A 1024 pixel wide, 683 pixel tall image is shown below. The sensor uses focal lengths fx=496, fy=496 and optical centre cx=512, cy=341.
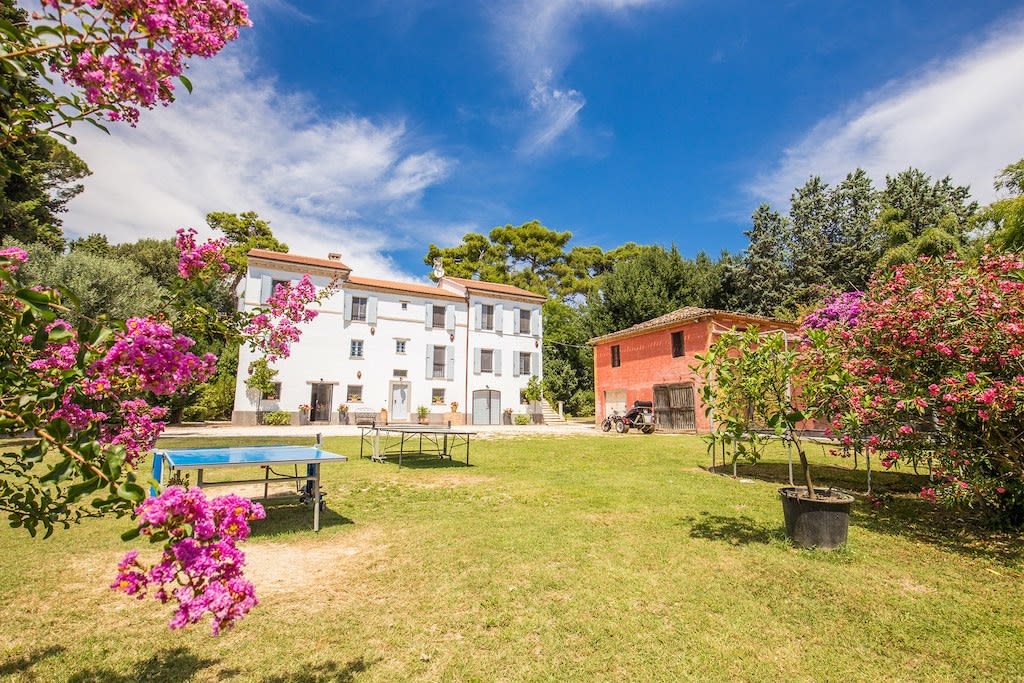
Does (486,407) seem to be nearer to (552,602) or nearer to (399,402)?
(399,402)

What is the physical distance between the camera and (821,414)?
6.58 m

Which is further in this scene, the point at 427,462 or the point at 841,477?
the point at 427,462

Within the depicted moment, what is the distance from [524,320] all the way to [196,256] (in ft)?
102

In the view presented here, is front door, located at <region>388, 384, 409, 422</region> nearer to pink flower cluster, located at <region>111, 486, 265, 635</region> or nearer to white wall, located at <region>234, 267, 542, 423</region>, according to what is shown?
white wall, located at <region>234, 267, 542, 423</region>

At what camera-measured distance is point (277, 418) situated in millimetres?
26109

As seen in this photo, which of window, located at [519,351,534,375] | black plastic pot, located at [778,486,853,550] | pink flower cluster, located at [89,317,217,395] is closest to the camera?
pink flower cluster, located at [89,317,217,395]

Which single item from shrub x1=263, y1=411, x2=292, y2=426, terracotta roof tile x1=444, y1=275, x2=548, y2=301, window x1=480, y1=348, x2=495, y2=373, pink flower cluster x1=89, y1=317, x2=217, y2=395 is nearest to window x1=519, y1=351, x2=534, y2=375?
window x1=480, y1=348, x2=495, y2=373

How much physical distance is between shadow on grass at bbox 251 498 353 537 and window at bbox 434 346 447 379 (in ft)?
76.0

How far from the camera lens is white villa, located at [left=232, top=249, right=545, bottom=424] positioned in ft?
88.9

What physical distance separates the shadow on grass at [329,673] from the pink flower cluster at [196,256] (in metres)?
2.46

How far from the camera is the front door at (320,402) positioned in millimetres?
27812

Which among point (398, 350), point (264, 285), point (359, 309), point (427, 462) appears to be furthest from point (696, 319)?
point (264, 285)

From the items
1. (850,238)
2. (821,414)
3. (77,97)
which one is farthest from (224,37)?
(850,238)

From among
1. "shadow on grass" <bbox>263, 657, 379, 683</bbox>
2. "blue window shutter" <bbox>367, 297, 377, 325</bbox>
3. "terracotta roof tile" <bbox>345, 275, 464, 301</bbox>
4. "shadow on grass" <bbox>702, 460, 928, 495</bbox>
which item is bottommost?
"shadow on grass" <bbox>263, 657, 379, 683</bbox>
